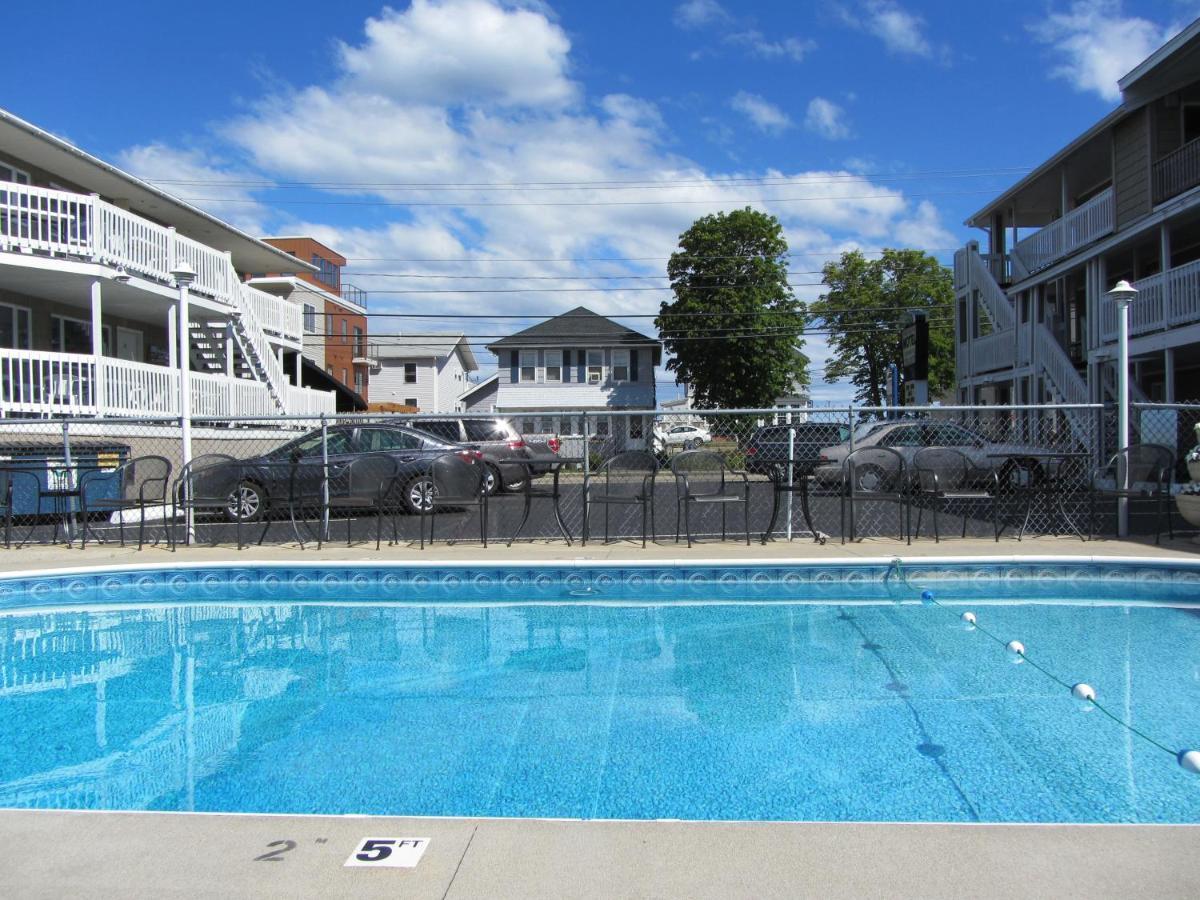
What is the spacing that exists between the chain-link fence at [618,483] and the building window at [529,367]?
91.2ft

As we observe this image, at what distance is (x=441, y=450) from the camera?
40.8 feet

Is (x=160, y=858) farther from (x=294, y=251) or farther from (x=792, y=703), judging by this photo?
(x=294, y=251)

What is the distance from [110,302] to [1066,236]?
70.7 feet

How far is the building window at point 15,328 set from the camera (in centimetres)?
1669

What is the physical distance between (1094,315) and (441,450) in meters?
14.0

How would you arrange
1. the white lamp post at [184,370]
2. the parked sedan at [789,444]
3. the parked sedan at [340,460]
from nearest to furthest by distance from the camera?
1. the white lamp post at [184,370]
2. the parked sedan at [789,444]
3. the parked sedan at [340,460]

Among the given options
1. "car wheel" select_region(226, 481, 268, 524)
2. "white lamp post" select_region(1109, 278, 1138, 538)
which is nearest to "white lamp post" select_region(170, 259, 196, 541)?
"car wheel" select_region(226, 481, 268, 524)

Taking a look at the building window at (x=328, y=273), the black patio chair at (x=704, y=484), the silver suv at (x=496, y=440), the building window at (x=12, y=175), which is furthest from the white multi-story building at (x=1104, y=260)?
the building window at (x=328, y=273)

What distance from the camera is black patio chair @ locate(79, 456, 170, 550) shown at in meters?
9.55

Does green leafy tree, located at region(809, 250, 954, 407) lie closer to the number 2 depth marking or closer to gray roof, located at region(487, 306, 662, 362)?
gray roof, located at region(487, 306, 662, 362)

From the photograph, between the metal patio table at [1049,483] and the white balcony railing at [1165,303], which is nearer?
the metal patio table at [1049,483]

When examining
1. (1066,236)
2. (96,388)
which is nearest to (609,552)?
(96,388)

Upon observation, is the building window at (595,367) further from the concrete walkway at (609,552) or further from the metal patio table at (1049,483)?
the concrete walkway at (609,552)

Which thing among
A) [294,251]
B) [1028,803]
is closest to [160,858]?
[1028,803]
